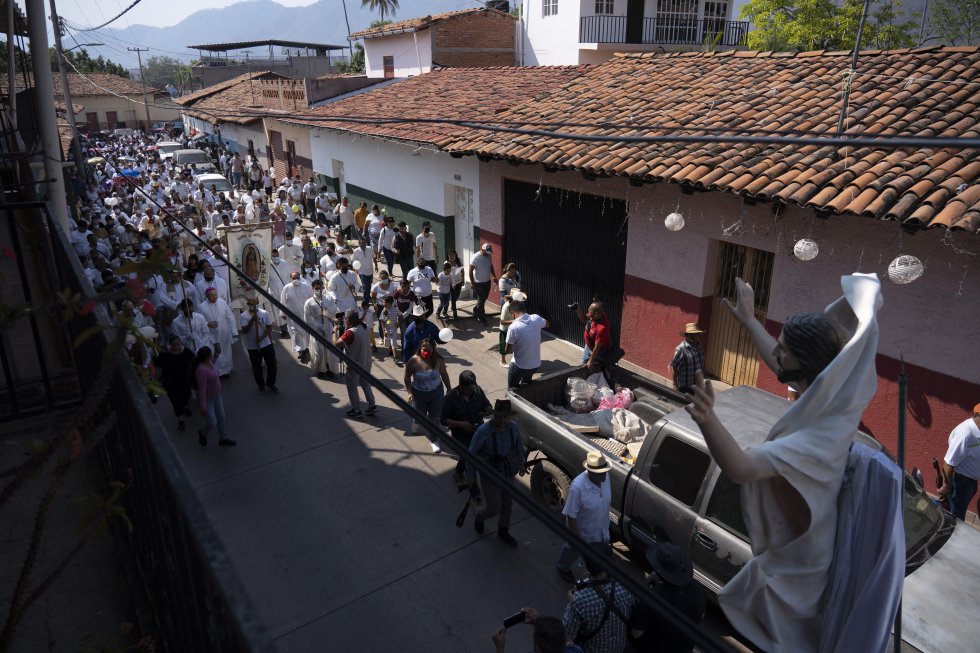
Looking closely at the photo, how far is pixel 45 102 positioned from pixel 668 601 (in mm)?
5961

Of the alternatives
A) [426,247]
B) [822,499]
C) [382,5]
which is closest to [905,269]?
[822,499]

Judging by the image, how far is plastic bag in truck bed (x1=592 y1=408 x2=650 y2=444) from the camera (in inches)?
284

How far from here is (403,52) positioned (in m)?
31.3

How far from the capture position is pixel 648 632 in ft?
14.9

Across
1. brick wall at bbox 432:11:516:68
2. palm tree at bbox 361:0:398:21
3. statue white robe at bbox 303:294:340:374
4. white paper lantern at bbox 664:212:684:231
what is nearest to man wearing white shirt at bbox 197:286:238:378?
statue white robe at bbox 303:294:340:374

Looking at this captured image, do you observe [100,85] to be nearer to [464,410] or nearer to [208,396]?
[208,396]

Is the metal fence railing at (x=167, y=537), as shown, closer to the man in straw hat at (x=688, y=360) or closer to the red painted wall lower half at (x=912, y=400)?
A: the man in straw hat at (x=688, y=360)

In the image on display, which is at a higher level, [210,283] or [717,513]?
[210,283]

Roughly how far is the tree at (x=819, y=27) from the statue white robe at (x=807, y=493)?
25557 millimetres

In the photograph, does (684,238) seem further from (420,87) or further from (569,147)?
(420,87)

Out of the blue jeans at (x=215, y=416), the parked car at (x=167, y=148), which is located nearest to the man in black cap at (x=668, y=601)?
the blue jeans at (x=215, y=416)

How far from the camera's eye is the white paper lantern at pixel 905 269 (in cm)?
662

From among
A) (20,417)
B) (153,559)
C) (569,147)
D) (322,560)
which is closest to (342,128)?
(569,147)

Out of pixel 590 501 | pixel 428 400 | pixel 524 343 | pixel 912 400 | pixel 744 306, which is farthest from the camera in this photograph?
pixel 524 343
